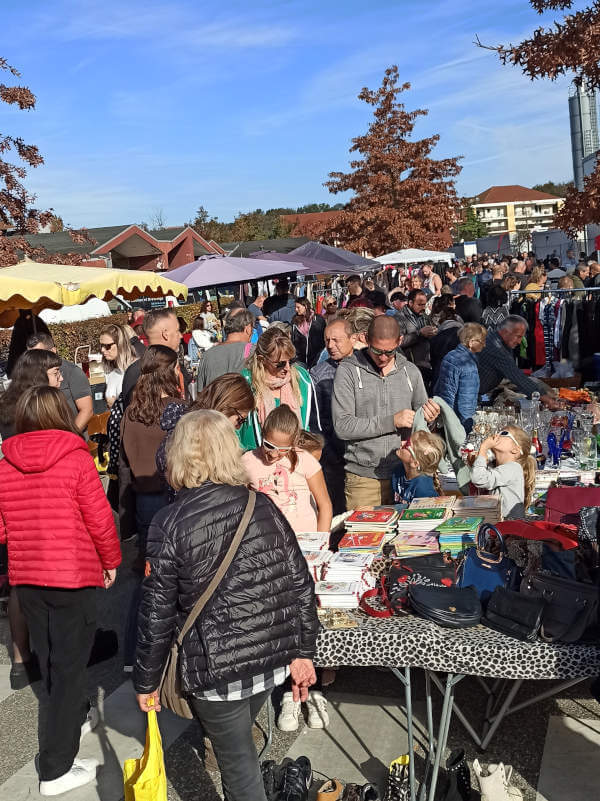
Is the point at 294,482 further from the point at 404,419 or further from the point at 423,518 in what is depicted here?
the point at 404,419

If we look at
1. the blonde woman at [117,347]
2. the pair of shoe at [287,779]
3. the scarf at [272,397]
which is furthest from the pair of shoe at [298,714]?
the blonde woman at [117,347]

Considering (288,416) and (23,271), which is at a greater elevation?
A: (23,271)

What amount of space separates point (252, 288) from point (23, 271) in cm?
1689

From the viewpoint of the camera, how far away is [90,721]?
4.21m

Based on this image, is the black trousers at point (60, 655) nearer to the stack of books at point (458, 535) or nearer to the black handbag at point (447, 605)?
the black handbag at point (447, 605)

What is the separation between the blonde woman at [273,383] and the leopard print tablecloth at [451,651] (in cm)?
196

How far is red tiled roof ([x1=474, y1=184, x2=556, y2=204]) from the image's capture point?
138125 mm

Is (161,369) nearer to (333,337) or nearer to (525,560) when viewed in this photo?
(333,337)

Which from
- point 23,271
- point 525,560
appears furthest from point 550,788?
point 23,271

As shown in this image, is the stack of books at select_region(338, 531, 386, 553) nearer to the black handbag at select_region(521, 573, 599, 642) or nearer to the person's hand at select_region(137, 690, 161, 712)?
the black handbag at select_region(521, 573, 599, 642)

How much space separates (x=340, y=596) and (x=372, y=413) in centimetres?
180

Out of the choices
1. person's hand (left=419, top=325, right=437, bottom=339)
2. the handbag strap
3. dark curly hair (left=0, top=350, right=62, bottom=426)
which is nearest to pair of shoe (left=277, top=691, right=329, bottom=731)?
the handbag strap

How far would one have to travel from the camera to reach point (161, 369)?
4555mm

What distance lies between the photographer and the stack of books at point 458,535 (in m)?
3.73
